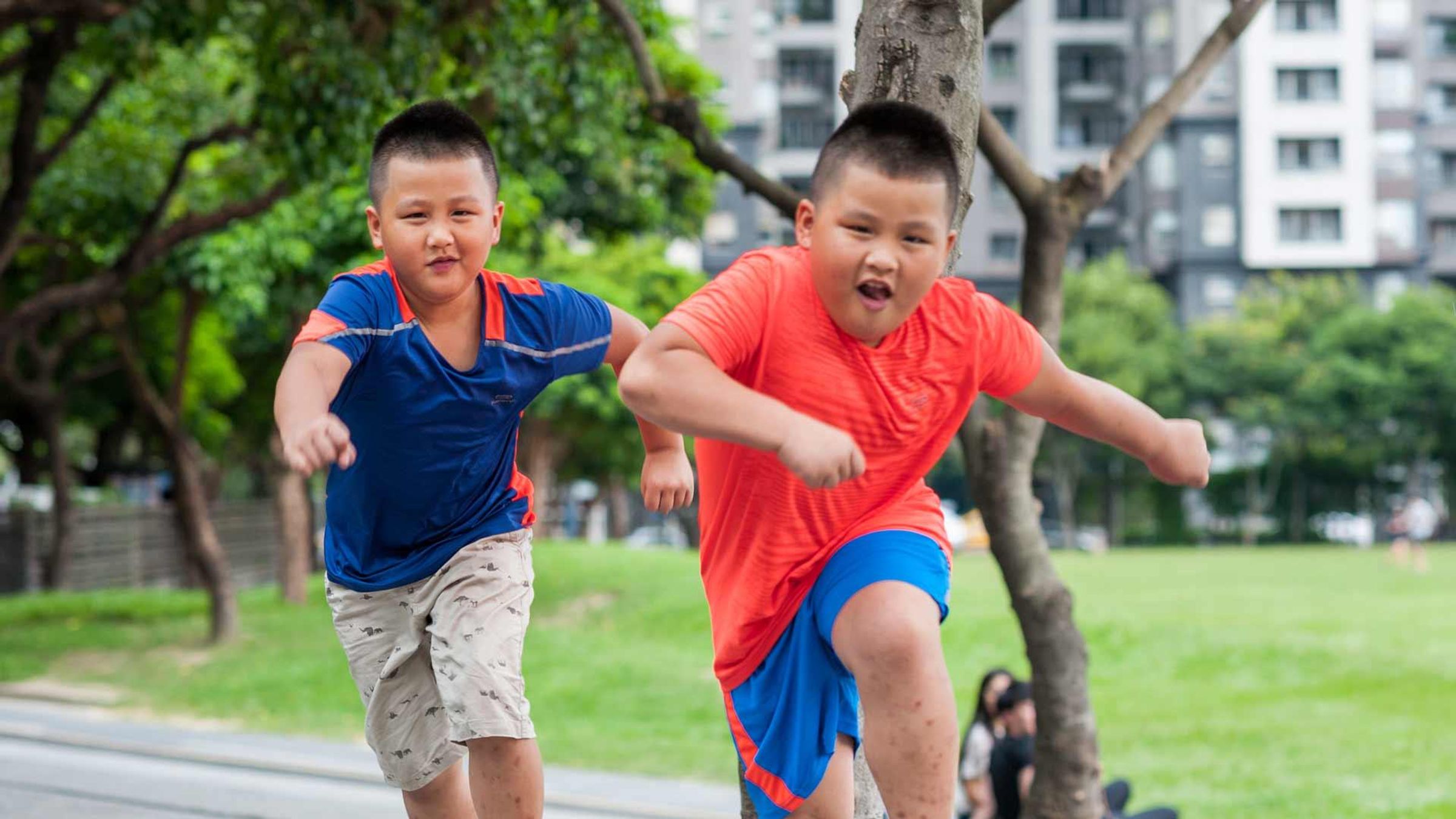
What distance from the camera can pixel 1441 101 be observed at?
2151 inches

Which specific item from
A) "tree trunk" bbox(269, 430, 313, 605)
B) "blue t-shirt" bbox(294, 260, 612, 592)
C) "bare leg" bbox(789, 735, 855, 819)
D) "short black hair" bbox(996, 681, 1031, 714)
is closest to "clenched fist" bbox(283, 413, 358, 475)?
"blue t-shirt" bbox(294, 260, 612, 592)

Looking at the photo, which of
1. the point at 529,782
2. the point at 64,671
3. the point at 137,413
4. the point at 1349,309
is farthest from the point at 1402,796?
the point at 1349,309

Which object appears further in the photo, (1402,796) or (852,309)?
(1402,796)

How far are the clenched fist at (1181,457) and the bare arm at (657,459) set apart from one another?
994 millimetres

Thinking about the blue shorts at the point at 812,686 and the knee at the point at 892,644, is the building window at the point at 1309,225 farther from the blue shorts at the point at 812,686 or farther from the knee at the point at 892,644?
the knee at the point at 892,644

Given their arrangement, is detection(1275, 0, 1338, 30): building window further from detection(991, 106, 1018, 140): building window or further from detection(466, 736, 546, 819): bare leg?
detection(466, 736, 546, 819): bare leg

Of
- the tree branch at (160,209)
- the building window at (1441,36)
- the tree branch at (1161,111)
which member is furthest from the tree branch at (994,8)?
the building window at (1441,36)

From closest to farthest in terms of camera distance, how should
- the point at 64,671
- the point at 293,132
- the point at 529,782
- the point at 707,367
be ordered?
the point at 707,367 < the point at 529,782 < the point at 293,132 < the point at 64,671

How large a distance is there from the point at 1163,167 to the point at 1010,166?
49119 millimetres

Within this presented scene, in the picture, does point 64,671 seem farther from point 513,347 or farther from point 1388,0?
point 1388,0

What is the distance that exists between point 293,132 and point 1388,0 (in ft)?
167

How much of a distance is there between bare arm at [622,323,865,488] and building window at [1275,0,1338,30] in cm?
5282

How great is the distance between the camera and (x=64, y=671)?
1389 centimetres

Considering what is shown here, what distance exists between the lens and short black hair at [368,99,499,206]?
328 centimetres
